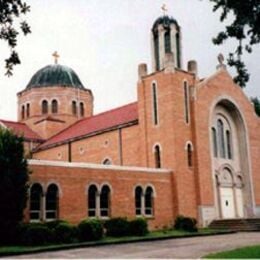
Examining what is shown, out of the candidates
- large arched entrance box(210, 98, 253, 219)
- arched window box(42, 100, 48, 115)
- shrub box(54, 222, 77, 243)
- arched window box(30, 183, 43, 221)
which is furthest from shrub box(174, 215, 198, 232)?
arched window box(42, 100, 48, 115)

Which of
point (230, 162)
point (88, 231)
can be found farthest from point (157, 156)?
A: point (88, 231)

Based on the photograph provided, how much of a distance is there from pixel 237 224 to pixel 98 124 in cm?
1578

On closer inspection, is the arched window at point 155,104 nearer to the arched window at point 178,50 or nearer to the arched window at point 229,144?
the arched window at point 178,50

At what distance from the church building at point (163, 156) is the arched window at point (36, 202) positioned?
0.19 ft

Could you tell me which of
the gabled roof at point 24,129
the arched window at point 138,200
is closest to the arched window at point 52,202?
the arched window at point 138,200

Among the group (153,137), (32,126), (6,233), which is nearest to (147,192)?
(153,137)

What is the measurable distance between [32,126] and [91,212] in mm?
25753

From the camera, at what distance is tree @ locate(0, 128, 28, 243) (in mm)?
24297

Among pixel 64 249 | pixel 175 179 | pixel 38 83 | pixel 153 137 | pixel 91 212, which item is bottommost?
pixel 64 249

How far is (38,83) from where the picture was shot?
56.5m

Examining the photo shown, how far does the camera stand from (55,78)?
185ft

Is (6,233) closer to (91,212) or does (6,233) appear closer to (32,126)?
(91,212)

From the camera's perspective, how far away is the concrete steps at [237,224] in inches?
1384

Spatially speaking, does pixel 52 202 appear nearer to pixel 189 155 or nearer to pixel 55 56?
pixel 189 155
